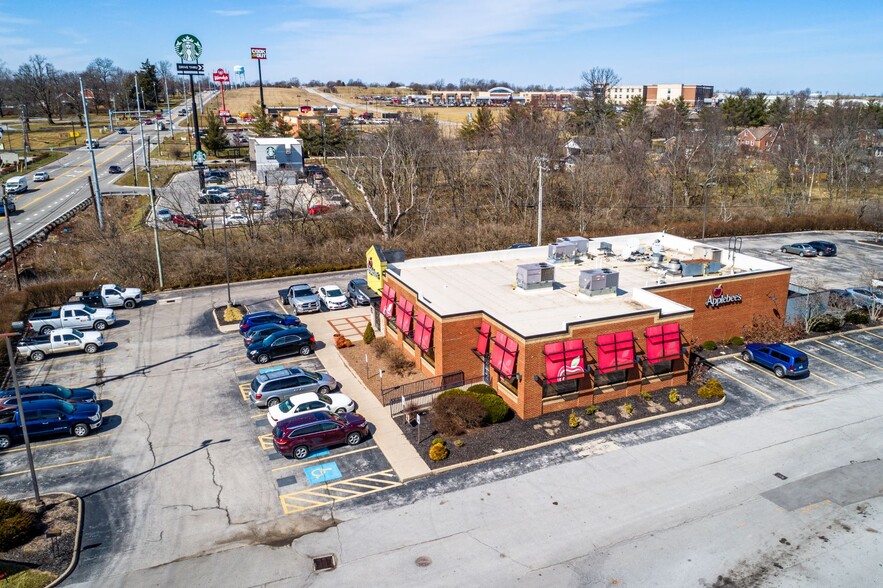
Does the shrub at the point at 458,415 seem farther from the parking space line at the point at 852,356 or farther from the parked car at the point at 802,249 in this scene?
the parked car at the point at 802,249

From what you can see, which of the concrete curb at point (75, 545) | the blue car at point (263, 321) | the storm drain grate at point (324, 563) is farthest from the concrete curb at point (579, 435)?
the blue car at point (263, 321)

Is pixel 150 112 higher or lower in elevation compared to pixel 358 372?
higher

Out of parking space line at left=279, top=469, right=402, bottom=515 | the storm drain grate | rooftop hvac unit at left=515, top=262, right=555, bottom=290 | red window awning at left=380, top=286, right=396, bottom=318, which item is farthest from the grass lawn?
rooftop hvac unit at left=515, top=262, right=555, bottom=290

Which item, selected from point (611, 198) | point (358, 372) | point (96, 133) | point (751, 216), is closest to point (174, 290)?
point (358, 372)

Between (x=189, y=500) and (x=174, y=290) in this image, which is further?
(x=174, y=290)

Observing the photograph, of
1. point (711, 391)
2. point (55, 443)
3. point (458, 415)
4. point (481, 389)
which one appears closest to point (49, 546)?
point (55, 443)

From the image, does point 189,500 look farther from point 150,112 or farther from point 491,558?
point 150,112
